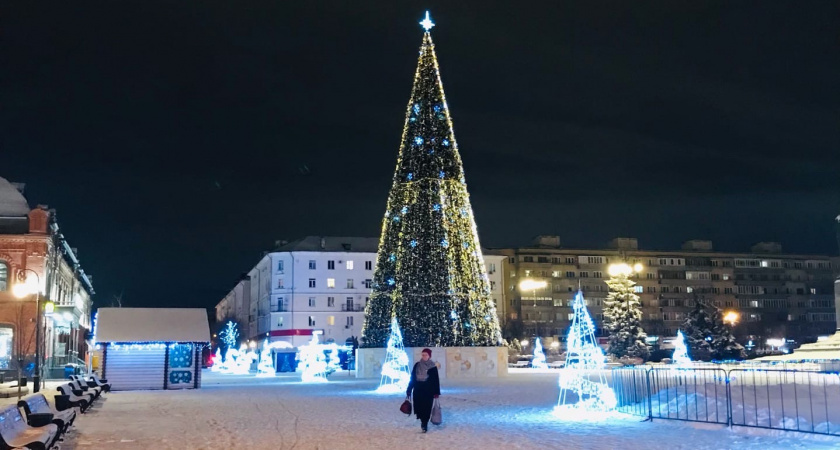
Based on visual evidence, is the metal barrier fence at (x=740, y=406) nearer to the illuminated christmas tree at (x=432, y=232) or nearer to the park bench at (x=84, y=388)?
the park bench at (x=84, y=388)

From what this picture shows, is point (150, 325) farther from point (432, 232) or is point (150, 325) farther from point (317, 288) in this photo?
point (317, 288)

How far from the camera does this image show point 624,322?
71188 millimetres

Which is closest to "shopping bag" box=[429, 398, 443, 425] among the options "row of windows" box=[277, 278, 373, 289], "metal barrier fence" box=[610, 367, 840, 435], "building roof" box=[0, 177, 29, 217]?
"metal barrier fence" box=[610, 367, 840, 435]

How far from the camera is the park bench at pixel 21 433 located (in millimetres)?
10723

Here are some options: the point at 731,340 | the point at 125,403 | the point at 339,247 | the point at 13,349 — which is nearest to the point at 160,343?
the point at 125,403

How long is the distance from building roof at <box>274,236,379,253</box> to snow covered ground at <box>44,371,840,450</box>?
218 ft

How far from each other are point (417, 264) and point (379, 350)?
5.31 m

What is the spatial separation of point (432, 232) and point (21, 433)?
1125 inches

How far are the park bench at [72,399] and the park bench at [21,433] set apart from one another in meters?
5.67

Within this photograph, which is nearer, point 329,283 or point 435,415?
point 435,415

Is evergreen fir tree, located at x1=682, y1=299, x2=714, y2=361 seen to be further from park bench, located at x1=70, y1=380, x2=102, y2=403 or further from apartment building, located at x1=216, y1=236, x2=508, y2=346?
park bench, located at x1=70, y1=380, x2=102, y2=403

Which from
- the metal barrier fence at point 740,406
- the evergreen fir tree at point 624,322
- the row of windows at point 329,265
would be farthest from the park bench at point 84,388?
the row of windows at point 329,265

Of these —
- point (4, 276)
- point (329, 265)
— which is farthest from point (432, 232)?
point (329, 265)

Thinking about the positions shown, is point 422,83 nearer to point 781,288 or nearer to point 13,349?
point 13,349
